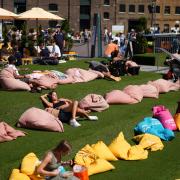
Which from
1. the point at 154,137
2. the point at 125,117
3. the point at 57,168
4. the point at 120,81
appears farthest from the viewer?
the point at 120,81

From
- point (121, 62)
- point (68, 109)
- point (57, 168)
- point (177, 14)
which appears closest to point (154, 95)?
point (121, 62)

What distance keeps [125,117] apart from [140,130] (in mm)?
1140

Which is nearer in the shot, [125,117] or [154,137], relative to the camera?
[154,137]

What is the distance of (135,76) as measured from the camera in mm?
19094

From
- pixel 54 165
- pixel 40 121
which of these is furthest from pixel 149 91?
pixel 54 165

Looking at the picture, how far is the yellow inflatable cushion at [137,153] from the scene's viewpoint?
9959 mm

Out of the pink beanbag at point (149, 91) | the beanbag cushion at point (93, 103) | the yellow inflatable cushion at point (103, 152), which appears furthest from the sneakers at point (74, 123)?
the pink beanbag at point (149, 91)

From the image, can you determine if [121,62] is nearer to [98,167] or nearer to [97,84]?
[97,84]

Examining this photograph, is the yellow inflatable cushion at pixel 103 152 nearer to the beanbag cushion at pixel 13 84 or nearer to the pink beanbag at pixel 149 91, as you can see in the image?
the beanbag cushion at pixel 13 84

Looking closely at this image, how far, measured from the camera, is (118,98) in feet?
46.5

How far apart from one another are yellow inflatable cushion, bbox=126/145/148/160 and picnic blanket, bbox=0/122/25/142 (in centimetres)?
253

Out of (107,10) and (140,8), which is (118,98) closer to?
(107,10)

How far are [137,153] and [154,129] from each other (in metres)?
1.72

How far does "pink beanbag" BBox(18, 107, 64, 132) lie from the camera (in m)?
11.1
